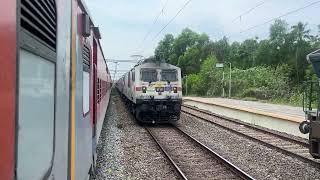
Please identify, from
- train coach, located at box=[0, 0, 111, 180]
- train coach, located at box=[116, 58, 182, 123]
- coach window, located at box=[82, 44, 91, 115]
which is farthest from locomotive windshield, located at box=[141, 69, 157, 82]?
train coach, located at box=[0, 0, 111, 180]

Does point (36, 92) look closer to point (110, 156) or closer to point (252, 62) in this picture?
point (110, 156)

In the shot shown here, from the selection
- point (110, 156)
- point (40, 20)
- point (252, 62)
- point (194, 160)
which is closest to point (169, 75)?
point (110, 156)

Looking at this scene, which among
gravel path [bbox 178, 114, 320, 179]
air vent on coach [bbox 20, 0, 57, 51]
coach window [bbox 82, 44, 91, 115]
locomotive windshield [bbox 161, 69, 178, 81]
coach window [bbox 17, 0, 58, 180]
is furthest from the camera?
locomotive windshield [bbox 161, 69, 178, 81]

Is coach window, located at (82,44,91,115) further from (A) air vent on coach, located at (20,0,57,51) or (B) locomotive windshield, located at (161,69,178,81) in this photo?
(B) locomotive windshield, located at (161,69,178,81)

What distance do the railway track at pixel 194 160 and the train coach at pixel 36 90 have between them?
637 cm

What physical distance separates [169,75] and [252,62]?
66.5 meters

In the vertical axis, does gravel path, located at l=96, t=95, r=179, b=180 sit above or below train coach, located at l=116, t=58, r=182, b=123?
below

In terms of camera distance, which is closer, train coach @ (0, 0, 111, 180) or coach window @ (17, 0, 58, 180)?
train coach @ (0, 0, 111, 180)

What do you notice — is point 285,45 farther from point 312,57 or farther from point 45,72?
point 45,72

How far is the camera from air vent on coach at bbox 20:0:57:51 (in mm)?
1769

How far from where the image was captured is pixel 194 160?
11539 mm

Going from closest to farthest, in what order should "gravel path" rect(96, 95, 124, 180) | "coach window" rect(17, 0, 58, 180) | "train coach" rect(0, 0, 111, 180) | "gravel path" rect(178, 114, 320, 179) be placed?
"train coach" rect(0, 0, 111, 180)
"coach window" rect(17, 0, 58, 180)
"gravel path" rect(178, 114, 320, 179)
"gravel path" rect(96, 95, 124, 180)

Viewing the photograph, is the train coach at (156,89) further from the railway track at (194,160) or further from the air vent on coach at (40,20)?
the air vent on coach at (40,20)

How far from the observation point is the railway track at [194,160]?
9.67 meters
